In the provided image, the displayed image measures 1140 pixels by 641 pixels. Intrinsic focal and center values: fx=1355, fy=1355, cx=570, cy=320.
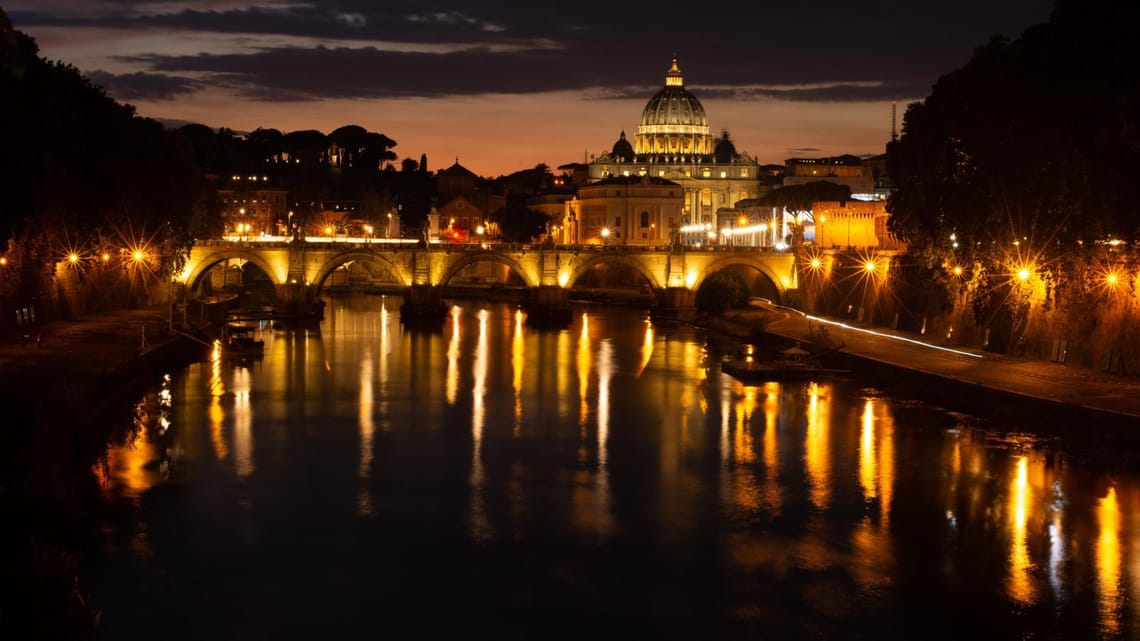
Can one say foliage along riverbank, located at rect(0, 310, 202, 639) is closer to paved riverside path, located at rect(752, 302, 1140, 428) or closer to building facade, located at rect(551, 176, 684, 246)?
paved riverside path, located at rect(752, 302, 1140, 428)

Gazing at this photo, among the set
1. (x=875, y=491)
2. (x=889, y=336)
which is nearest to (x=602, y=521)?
(x=875, y=491)

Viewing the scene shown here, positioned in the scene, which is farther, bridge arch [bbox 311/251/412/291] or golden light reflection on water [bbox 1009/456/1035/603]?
bridge arch [bbox 311/251/412/291]

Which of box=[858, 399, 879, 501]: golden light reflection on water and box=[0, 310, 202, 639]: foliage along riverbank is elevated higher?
box=[0, 310, 202, 639]: foliage along riverbank

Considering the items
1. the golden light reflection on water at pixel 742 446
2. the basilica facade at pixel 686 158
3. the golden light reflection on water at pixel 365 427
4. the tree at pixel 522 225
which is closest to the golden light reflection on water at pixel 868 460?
the golden light reflection on water at pixel 742 446

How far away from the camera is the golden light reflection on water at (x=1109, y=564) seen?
57.1ft

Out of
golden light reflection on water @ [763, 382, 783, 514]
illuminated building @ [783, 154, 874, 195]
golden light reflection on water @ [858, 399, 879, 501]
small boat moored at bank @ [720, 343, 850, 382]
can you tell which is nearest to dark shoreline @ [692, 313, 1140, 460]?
small boat moored at bank @ [720, 343, 850, 382]

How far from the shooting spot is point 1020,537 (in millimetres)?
21234

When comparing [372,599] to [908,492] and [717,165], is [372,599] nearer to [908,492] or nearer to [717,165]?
[908,492]

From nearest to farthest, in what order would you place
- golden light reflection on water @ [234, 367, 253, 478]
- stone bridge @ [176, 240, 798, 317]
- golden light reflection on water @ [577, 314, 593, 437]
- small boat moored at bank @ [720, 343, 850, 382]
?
golden light reflection on water @ [234, 367, 253, 478]
golden light reflection on water @ [577, 314, 593, 437]
small boat moored at bank @ [720, 343, 850, 382]
stone bridge @ [176, 240, 798, 317]

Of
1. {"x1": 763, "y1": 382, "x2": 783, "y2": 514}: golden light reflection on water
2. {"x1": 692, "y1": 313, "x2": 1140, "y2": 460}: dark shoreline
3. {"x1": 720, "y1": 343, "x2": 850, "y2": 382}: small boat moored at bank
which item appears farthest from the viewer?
{"x1": 720, "y1": 343, "x2": 850, "y2": 382}: small boat moored at bank

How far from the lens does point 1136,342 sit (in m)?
32.0

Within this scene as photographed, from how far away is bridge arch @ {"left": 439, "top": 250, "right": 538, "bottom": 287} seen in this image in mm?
64812

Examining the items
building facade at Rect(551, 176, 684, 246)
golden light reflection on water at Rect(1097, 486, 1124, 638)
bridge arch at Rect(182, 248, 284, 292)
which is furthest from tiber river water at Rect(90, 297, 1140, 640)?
building facade at Rect(551, 176, 684, 246)

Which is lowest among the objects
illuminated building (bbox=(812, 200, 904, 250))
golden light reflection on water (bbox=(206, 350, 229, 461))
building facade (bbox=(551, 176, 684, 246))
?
golden light reflection on water (bbox=(206, 350, 229, 461))
